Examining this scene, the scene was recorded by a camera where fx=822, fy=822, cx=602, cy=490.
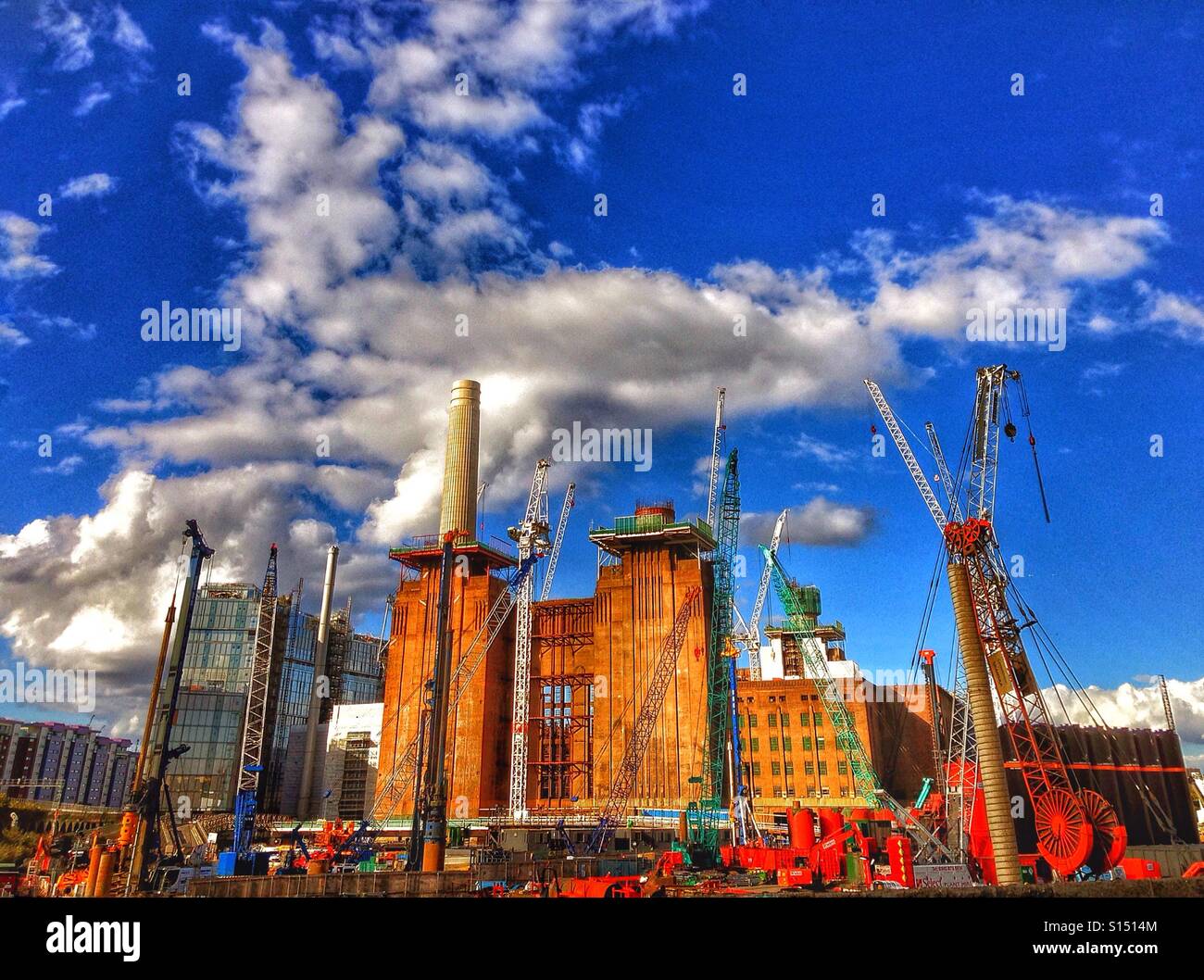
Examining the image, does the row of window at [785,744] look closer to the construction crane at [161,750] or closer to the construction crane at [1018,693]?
the construction crane at [1018,693]

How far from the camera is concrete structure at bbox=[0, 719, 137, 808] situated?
16988 cm

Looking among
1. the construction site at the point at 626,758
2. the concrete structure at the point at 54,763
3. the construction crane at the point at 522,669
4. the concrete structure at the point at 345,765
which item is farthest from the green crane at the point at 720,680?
the concrete structure at the point at 54,763

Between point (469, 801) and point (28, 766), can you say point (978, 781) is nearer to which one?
point (469, 801)

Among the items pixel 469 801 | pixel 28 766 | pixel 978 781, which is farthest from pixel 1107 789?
pixel 28 766

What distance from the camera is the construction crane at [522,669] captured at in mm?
100625

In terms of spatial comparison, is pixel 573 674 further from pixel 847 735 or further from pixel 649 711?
pixel 847 735

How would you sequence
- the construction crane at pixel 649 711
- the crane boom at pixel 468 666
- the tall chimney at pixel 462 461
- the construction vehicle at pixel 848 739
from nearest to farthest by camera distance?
the construction crane at pixel 649 711, the construction vehicle at pixel 848 739, the crane boom at pixel 468 666, the tall chimney at pixel 462 461

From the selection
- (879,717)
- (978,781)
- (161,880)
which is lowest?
(161,880)

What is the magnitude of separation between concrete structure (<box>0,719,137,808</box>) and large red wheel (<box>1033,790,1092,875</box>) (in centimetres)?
17313

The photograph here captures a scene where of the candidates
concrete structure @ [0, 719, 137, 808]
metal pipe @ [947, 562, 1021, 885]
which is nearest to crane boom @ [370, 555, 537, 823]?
metal pipe @ [947, 562, 1021, 885]

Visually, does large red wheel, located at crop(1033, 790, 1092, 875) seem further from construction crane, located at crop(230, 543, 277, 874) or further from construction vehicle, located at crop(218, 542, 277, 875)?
construction crane, located at crop(230, 543, 277, 874)

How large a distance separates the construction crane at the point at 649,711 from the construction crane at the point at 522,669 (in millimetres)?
11990
